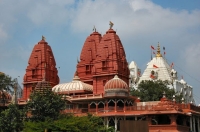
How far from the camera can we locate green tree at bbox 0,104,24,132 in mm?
41844

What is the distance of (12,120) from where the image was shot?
42.3m

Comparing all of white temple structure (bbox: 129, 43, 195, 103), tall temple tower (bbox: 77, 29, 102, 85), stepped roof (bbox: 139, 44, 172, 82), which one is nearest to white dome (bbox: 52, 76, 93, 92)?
tall temple tower (bbox: 77, 29, 102, 85)

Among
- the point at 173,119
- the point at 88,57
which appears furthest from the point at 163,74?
the point at 173,119

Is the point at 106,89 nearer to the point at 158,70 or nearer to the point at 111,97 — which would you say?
the point at 111,97

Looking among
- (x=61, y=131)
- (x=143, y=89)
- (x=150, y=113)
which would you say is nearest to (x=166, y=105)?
(x=150, y=113)

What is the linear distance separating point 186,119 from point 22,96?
28333 millimetres

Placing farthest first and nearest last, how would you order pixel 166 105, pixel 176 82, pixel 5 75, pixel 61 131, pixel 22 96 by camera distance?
pixel 176 82
pixel 22 96
pixel 5 75
pixel 166 105
pixel 61 131

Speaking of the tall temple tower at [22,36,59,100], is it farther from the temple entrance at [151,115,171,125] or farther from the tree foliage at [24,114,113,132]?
the tree foliage at [24,114,113,132]

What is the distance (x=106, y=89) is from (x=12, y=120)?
41.3ft

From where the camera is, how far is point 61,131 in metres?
33.2

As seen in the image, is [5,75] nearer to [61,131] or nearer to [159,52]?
[61,131]

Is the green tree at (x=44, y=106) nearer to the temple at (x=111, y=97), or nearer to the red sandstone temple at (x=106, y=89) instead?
the red sandstone temple at (x=106, y=89)

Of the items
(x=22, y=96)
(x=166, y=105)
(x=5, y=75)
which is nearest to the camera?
(x=166, y=105)

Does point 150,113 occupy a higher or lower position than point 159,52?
lower
